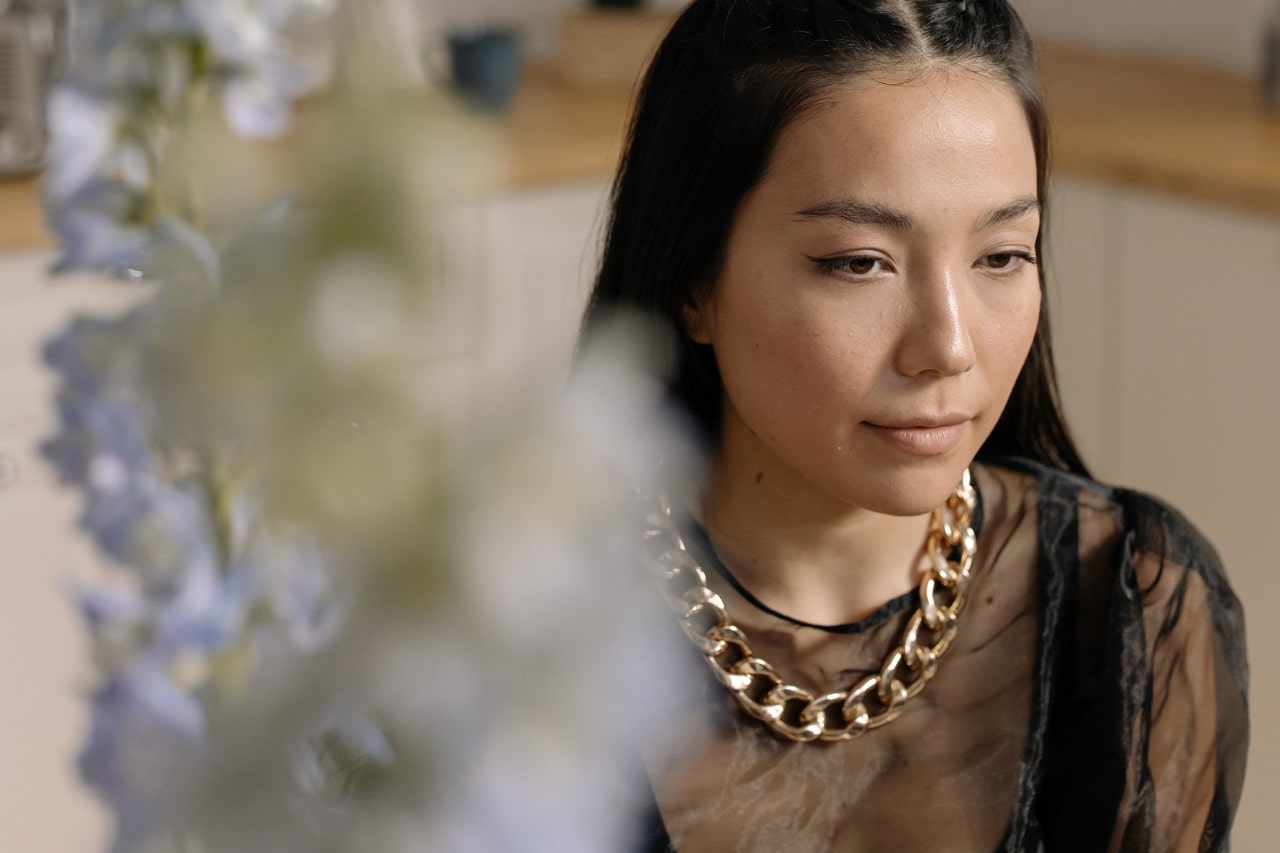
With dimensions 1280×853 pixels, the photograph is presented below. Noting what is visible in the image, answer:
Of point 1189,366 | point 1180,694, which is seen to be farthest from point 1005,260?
point 1189,366

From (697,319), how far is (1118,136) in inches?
64.4

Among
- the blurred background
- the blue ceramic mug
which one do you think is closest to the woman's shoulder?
the blurred background

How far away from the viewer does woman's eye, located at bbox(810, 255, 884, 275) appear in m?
0.98

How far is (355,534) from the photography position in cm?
26

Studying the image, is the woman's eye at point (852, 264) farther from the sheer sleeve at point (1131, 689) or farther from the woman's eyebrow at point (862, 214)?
the sheer sleeve at point (1131, 689)

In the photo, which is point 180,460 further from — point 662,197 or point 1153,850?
point 1153,850

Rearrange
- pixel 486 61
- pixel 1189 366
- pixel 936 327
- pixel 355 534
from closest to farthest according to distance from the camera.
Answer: pixel 355 534, pixel 936 327, pixel 1189 366, pixel 486 61

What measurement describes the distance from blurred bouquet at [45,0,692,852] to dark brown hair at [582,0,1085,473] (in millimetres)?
746

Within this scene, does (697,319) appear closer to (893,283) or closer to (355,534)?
(893,283)

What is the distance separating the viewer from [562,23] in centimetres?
307

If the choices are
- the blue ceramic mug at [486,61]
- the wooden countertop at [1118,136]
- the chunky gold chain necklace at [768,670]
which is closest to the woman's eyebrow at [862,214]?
the chunky gold chain necklace at [768,670]

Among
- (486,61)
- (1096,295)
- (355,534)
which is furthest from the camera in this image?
(486,61)

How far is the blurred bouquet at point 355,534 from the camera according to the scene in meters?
0.25

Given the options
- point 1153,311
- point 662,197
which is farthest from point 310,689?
point 1153,311
